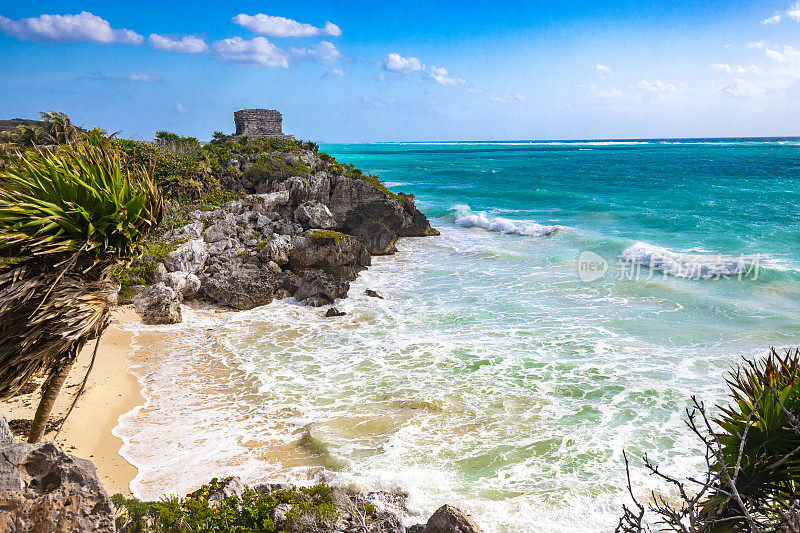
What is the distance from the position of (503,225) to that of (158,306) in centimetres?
2223

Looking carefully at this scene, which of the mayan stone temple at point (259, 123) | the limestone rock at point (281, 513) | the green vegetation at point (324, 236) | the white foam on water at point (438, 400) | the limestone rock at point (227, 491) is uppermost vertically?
the mayan stone temple at point (259, 123)

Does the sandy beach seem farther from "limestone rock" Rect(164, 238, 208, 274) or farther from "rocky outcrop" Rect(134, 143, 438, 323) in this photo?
"limestone rock" Rect(164, 238, 208, 274)

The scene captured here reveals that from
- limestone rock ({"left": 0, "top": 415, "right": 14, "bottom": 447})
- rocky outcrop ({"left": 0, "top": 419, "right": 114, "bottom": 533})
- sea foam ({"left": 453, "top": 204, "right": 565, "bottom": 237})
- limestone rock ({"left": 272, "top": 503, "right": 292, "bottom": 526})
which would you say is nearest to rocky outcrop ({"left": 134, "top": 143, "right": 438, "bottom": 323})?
sea foam ({"left": 453, "top": 204, "right": 565, "bottom": 237})

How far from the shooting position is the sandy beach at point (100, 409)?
7.89 meters

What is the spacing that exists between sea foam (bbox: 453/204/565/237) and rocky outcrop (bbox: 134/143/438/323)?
7.71 m

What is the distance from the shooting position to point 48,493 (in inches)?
177

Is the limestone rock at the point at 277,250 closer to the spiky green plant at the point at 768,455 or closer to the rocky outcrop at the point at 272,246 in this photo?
the rocky outcrop at the point at 272,246

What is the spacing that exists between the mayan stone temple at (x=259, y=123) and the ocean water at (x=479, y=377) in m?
18.6

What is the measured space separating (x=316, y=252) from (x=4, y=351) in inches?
547

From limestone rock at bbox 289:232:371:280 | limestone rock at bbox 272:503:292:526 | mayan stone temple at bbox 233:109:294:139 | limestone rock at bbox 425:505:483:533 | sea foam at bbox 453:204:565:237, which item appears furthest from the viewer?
→ mayan stone temple at bbox 233:109:294:139

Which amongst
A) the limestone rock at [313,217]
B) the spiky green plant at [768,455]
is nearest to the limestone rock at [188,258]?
the limestone rock at [313,217]

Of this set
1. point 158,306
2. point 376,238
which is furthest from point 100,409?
point 376,238

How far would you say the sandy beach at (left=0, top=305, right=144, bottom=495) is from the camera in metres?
7.89

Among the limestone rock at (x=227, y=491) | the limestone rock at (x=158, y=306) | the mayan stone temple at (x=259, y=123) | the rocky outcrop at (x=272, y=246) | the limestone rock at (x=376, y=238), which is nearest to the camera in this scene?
the limestone rock at (x=227, y=491)
